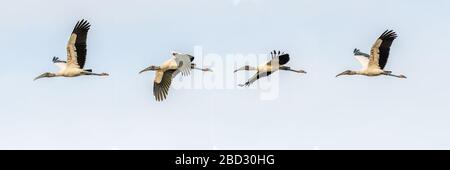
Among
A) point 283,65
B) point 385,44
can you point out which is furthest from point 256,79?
point 385,44

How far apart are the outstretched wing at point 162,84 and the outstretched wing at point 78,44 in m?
3.12

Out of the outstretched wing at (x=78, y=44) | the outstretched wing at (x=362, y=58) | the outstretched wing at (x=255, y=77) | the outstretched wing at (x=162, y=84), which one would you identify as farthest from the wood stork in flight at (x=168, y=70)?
the outstretched wing at (x=362, y=58)

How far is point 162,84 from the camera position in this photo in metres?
35.7

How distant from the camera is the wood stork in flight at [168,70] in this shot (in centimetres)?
3428

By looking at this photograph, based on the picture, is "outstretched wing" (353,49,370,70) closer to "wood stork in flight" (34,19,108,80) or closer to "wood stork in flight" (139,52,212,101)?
"wood stork in flight" (139,52,212,101)

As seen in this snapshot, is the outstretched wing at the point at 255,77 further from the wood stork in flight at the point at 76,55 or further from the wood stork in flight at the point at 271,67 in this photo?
the wood stork in flight at the point at 76,55

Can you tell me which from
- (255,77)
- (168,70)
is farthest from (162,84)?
(255,77)

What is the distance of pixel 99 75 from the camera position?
35469 mm

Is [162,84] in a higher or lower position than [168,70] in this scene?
lower

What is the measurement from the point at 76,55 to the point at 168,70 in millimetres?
3707

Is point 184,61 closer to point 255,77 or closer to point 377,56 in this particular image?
point 255,77

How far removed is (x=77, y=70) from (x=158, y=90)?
3068 millimetres

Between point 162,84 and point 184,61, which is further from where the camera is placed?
point 162,84
